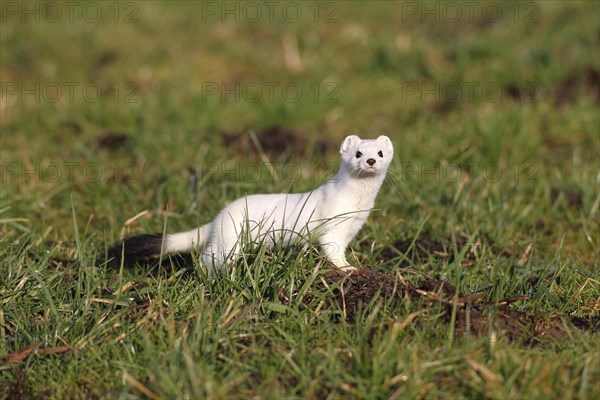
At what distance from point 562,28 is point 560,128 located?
2084 mm

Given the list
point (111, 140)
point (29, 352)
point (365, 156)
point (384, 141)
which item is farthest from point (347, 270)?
point (111, 140)

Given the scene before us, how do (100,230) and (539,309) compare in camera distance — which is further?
(100,230)

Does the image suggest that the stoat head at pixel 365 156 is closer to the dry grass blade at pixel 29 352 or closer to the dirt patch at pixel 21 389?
the dry grass blade at pixel 29 352

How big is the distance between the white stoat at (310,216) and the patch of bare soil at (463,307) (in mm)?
211

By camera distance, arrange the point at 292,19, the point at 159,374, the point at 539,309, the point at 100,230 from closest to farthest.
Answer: the point at 159,374 → the point at 539,309 → the point at 100,230 → the point at 292,19

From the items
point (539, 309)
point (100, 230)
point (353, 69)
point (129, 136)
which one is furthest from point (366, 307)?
point (353, 69)

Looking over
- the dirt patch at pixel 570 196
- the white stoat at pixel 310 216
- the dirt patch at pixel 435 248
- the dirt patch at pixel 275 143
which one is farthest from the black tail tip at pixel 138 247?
the dirt patch at pixel 570 196

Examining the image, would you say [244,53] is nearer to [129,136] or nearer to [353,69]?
[353,69]

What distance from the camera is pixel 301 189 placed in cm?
611

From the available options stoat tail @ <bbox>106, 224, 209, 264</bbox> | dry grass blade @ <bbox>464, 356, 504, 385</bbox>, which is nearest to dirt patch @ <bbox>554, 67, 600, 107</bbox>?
stoat tail @ <bbox>106, 224, 209, 264</bbox>

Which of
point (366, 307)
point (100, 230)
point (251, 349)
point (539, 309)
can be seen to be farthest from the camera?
point (100, 230)

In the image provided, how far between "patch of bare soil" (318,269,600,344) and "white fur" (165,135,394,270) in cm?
21

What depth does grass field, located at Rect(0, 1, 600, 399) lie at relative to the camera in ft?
12.3

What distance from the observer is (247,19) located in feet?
34.6
